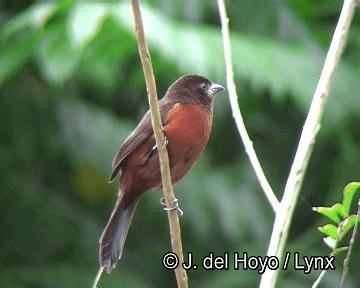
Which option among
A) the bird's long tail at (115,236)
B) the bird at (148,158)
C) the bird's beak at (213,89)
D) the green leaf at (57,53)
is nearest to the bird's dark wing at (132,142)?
the bird at (148,158)

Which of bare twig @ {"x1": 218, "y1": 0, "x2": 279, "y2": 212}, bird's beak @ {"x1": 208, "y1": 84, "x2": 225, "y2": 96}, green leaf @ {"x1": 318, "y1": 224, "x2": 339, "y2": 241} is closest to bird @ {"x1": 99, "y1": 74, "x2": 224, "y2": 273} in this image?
bird's beak @ {"x1": 208, "y1": 84, "x2": 225, "y2": 96}

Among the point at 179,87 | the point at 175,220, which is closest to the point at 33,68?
the point at 179,87

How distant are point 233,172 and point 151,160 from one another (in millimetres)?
3358

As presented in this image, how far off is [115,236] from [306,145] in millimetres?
1185

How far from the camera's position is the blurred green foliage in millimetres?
6004

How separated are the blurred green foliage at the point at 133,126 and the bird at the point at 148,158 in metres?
1.89

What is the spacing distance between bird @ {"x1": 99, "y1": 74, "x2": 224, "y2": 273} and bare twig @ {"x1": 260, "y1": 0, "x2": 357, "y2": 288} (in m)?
1.02

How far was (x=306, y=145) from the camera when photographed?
264 centimetres

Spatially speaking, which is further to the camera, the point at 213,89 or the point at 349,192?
the point at 213,89

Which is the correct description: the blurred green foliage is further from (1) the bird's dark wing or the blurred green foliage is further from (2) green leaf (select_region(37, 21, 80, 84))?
(1) the bird's dark wing

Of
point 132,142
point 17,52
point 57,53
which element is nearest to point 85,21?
point 57,53

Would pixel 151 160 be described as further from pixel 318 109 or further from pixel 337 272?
pixel 337 272

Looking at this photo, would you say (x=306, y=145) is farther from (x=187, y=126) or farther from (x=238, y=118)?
(x=187, y=126)

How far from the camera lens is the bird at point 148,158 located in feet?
12.0
